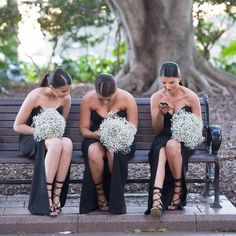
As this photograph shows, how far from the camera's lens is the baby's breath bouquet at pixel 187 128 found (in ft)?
19.7

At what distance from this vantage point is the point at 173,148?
5.95 m

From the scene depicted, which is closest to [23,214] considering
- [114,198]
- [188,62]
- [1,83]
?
[114,198]

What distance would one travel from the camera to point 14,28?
16219mm

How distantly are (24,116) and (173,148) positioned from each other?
4.53 ft

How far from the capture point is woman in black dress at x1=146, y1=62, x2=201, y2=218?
5949 millimetres

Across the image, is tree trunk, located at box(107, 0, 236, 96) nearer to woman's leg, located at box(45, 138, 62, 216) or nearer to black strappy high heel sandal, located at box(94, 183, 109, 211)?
black strappy high heel sandal, located at box(94, 183, 109, 211)

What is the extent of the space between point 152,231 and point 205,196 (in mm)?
1157

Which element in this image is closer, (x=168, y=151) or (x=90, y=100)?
(x=168, y=151)

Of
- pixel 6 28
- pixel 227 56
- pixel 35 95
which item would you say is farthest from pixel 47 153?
pixel 227 56

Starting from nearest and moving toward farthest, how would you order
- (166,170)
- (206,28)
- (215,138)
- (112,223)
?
(112,223), (166,170), (215,138), (206,28)

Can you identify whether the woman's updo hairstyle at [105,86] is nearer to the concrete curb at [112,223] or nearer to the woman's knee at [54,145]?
the woman's knee at [54,145]

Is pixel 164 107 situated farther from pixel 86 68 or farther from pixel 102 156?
pixel 86 68

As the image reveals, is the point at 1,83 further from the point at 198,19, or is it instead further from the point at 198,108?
the point at 198,108

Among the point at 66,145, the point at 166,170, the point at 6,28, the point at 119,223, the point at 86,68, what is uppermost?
the point at 6,28
